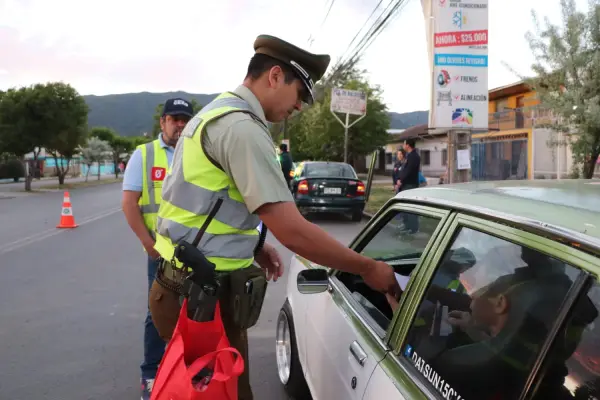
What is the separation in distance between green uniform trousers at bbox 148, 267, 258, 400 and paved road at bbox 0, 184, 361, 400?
1.39 meters

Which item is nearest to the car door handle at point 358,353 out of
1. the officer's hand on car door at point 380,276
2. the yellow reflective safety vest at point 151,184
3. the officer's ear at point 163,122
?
the officer's hand on car door at point 380,276

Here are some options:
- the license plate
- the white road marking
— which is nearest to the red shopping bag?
the white road marking

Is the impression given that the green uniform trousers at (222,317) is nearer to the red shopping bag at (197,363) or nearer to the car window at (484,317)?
the red shopping bag at (197,363)

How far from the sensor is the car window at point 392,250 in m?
2.27

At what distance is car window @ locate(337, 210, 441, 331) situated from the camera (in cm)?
227

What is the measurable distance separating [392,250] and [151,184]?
1.58 metres

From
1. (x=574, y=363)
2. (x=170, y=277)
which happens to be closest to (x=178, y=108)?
(x=170, y=277)

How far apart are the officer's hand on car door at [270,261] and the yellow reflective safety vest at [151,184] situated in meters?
0.99

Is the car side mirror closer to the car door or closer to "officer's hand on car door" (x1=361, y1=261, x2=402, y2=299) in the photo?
the car door

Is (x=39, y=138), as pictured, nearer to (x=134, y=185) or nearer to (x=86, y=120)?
(x=86, y=120)

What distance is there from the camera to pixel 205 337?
1.83 metres

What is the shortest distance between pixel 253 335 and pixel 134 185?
78.4 inches

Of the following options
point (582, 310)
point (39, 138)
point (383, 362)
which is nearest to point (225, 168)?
point (383, 362)

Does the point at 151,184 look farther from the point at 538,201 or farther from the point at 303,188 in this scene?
the point at 303,188
